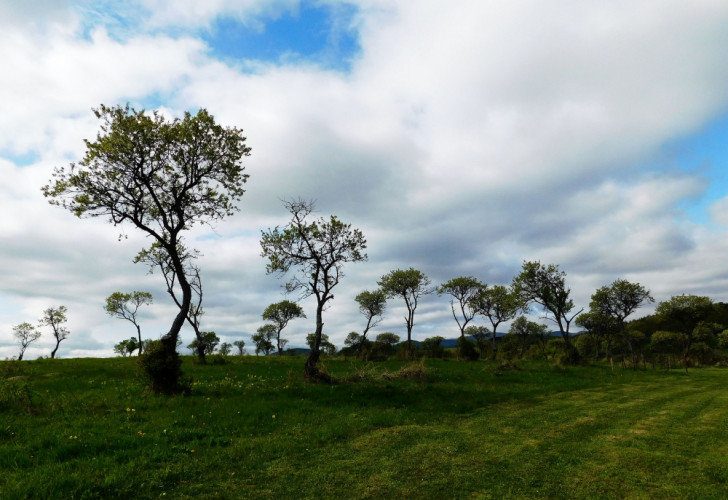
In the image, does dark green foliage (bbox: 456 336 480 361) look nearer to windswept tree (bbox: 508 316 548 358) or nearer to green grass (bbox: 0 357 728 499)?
green grass (bbox: 0 357 728 499)

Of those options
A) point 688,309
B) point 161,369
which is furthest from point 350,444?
point 688,309

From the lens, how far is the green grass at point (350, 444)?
25.8ft

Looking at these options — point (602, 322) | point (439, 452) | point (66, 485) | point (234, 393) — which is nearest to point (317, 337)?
point (234, 393)

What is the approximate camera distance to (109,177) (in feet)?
68.6

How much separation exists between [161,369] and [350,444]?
38.0ft

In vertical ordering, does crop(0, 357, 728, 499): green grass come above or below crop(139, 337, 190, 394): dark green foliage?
below

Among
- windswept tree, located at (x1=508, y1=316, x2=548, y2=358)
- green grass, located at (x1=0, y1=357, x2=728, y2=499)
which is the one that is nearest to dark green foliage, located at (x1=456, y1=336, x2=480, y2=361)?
green grass, located at (x1=0, y1=357, x2=728, y2=499)

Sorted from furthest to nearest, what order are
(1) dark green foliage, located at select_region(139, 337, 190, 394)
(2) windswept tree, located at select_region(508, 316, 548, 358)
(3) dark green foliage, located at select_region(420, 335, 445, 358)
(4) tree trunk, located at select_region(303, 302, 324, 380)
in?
1. (2) windswept tree, located at select_region(508, 316, 548, 358)
2. (3) dark green foliage, located at select_region(420, 335, 445, 358)
3. (4) tree trunk, located at select_region(303, 302, 324, 380)
4. (1) dark green foliage, located at select_region(139, 337, 190, 394)

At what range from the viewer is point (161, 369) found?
1780 centimetres

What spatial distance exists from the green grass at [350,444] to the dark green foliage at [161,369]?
828 mm

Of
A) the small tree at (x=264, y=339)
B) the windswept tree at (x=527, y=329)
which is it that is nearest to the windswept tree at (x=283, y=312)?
the small tree at (x=264, y=339)

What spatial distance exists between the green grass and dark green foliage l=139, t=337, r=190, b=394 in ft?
2.72

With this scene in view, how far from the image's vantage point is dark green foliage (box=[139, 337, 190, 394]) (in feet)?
58.1

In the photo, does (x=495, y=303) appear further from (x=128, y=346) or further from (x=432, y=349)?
(x=128, y=346)
